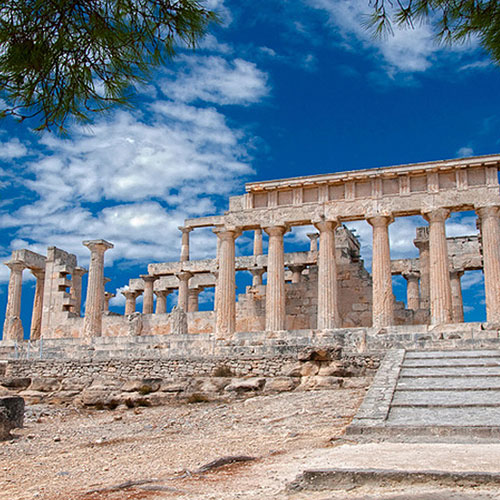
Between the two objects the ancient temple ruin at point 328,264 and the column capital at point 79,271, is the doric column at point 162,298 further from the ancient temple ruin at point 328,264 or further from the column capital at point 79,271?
the column capital at point 79,271

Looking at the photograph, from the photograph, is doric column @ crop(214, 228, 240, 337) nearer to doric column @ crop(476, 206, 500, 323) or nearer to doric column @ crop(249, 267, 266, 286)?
doric column @ crop(249, 267, 266, 286)

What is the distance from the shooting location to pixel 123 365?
1883 cm

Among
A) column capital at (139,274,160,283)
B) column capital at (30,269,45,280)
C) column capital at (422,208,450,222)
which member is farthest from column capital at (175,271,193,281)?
column capital at (422,208,450,222)

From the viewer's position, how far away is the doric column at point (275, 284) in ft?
82.7

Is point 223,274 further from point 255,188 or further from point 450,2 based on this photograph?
point 450,2

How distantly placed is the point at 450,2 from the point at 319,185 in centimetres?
1860

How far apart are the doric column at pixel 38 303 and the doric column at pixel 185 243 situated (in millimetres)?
7500

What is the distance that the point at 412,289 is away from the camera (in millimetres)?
32219

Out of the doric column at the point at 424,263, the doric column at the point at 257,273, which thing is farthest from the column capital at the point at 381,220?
the doric column at the point at 257,273

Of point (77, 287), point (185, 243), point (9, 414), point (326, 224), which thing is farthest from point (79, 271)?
point (9, 414)

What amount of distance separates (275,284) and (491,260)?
25.8ft

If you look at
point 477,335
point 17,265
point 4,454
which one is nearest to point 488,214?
point 477,335

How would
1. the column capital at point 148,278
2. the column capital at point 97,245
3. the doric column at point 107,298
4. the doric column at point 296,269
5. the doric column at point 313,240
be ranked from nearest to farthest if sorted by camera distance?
the column capital at point 97,245, the doric column at point 296,269, the doric column at point 313,240, the column capital at point 148,278, the doric column at point 107,298

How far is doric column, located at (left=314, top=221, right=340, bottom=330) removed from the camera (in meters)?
24.4
